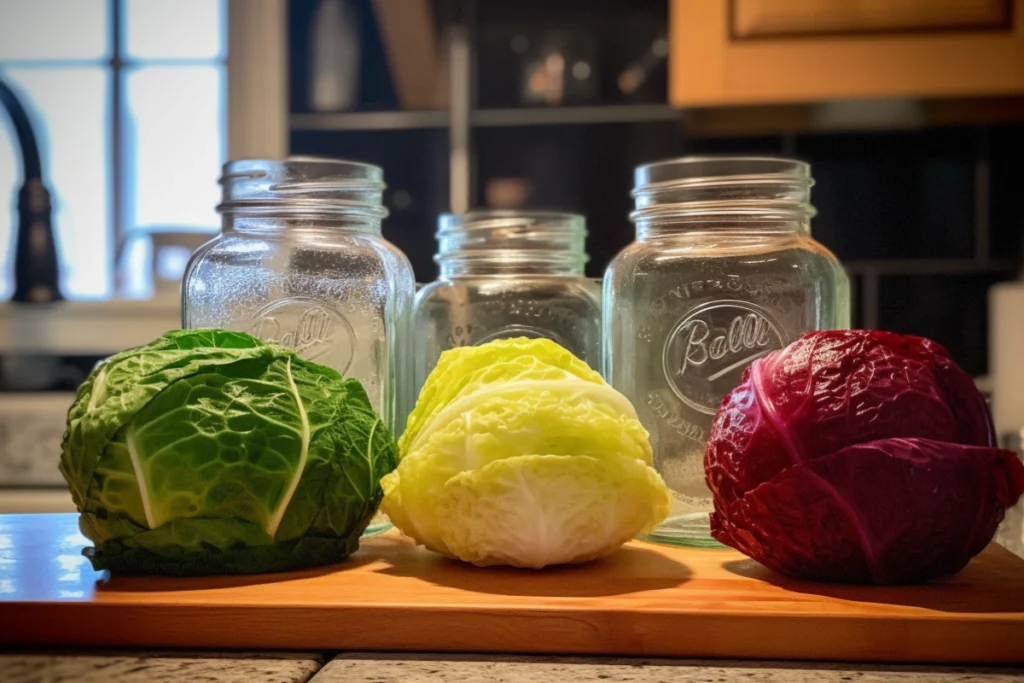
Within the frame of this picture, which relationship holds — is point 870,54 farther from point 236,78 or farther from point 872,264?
point 236,78

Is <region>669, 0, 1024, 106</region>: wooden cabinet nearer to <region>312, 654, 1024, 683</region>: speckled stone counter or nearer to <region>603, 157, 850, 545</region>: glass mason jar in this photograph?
<region>603, 157, 850, 545</region>: glass mason jar

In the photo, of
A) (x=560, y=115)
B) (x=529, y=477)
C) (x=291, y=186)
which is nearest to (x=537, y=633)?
(x=529, y=477)

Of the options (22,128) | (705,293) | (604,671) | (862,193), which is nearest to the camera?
(604,671)

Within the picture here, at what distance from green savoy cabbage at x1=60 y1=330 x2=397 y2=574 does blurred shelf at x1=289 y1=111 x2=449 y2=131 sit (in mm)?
2027

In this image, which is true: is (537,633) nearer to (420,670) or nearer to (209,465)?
(420,670)

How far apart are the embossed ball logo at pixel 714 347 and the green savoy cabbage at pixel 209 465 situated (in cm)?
29

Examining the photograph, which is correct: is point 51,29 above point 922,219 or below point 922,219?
above

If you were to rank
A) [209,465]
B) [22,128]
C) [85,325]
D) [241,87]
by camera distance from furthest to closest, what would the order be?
[241,87], [85,325], [22,128], [209,465]

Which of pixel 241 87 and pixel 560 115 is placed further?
pixel 560 115

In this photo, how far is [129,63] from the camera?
2572 millimetres

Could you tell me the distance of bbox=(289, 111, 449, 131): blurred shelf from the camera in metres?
2.65

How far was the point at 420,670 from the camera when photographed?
52 centimetres

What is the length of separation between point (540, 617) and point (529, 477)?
116mm

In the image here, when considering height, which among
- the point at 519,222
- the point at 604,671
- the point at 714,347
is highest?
the point at 519,222
